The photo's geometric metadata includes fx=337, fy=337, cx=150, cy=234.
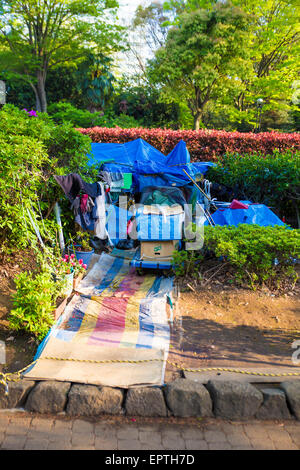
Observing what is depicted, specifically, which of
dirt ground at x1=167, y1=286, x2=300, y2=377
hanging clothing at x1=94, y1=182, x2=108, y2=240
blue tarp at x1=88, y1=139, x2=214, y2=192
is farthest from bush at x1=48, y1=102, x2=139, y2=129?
dirt ground at x1=167, y1=286, x2=300, y2=377

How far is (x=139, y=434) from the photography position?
9.05 ft

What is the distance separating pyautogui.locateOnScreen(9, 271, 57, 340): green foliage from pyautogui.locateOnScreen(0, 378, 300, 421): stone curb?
37.4 inches

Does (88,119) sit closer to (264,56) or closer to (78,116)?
(78,116)

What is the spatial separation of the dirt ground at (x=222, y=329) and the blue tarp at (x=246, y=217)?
199 centimetres

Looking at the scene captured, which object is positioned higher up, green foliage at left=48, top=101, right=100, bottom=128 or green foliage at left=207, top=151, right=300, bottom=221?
green foliage at left=48, top=101, right=100, bottom=128

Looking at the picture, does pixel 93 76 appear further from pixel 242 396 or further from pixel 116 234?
pixel 242 396

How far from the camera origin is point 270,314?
4.58 m

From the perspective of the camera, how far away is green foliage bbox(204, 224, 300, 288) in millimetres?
4953

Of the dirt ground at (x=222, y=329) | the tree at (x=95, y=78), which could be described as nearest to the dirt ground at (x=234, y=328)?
the dirt ground at (x=222, y=329)

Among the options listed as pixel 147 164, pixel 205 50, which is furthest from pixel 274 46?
pixel 147 164

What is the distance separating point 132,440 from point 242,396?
1.02m

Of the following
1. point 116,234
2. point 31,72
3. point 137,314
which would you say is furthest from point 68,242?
point 31,72

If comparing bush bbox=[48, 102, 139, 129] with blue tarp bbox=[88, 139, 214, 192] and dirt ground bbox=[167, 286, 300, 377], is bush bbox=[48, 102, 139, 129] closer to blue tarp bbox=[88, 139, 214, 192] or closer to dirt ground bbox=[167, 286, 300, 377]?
blue tarp bbox=[88, 139, 214, 192]

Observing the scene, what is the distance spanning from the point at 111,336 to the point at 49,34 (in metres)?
18.1
